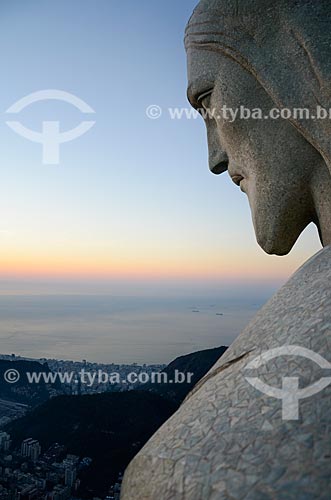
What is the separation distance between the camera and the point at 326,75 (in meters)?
2.73

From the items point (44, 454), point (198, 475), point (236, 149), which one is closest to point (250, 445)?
point (198, 475)

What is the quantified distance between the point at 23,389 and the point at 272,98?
5.20 m

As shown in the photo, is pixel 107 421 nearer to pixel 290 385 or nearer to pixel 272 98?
pixel 272 98

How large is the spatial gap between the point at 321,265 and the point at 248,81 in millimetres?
1073

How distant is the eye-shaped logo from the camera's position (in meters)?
1.86

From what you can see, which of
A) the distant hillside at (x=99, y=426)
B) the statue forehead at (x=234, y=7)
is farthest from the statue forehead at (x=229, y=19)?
the distant hillside at (x=99, y=426)

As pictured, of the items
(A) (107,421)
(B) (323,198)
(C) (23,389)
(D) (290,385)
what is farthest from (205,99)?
(C) (23,389)

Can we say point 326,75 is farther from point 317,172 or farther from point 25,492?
point 25,492

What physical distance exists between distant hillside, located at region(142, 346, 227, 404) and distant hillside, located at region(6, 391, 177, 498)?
0.21 metres

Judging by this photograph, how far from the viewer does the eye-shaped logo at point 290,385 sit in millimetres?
1862

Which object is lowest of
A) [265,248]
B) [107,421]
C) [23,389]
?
[107,421]

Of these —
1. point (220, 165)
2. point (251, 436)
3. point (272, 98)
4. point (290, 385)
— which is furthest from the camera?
point (220, 165)

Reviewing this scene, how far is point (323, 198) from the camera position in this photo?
301 cm

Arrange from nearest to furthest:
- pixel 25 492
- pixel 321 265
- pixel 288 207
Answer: pixel 321 265 < pixel 288 207 < pixel 25 492
